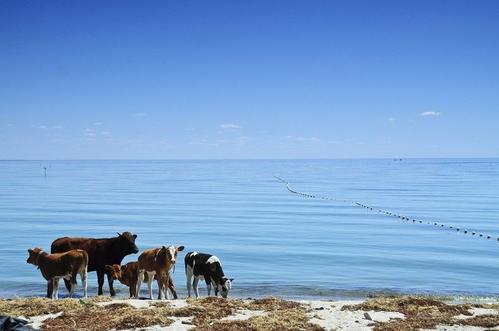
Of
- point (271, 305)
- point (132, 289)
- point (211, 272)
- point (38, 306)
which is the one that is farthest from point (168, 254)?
point (38, 306)

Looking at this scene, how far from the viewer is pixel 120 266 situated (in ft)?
53.8

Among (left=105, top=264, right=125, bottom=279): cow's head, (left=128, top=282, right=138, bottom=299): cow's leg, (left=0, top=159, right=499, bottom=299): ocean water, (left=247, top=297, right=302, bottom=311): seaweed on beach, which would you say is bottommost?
(left=0, top=159, right=499, bottom=299): ocean water

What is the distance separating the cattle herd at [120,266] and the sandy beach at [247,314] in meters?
1.69

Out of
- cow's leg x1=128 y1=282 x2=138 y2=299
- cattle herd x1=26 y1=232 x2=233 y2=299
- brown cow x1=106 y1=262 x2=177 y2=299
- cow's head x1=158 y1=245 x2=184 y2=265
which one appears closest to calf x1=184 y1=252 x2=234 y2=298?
cattle herd x1=26 y1=232 x2=233 y2=299

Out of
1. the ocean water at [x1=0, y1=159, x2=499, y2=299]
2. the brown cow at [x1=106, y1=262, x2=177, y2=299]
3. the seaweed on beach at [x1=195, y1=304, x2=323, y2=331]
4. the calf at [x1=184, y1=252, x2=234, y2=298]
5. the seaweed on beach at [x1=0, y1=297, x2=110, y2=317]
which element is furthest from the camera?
the ocean water at [x1=0, y1=159, x2=499, y2=299]

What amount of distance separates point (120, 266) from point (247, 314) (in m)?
5.47

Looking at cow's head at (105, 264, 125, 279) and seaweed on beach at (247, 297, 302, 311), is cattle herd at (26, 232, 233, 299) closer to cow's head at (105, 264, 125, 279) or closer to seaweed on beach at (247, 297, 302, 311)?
cow's head at (105, 264, 125, 279)

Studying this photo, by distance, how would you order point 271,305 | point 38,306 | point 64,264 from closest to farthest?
point 38,306 < point 271,305 < point 64,264

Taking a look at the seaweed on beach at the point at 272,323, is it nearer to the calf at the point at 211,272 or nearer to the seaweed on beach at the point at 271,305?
the seaweed on beach at the point at 271,305

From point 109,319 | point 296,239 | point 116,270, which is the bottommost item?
point 296,239

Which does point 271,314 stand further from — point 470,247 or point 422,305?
point 470,247

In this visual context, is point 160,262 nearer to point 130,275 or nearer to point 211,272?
point 130,275

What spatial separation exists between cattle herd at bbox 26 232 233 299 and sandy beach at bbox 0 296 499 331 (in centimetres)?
169

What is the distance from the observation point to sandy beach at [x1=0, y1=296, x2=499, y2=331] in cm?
1122
